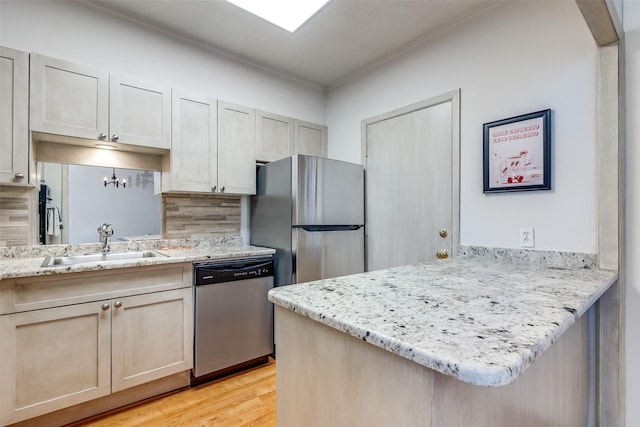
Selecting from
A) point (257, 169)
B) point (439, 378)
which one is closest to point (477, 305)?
point (439, 378)

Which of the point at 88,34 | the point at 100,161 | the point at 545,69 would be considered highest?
the point at 88,34

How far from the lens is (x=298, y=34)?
2.39 m

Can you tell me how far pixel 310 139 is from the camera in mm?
3170

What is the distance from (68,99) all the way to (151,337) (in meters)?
1.60

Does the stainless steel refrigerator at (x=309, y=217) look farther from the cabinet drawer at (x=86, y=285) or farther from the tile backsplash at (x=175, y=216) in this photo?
the cabinet drawer at (x=86, y=285)

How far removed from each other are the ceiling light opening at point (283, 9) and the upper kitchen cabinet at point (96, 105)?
2.89ft

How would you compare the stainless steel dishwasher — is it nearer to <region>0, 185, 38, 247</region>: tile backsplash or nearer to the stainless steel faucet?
the stainless steel faucet

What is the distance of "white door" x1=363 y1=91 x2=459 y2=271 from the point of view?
2.24 m

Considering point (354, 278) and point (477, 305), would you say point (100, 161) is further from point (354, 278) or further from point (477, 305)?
point (477, 305)

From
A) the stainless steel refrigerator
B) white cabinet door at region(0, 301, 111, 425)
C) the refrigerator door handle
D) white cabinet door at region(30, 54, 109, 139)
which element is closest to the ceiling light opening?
the stainless steel refrigerator

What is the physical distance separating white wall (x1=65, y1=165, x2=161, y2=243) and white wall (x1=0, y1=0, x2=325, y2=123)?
31.1 inches

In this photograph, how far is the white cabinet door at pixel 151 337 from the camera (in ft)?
5.89

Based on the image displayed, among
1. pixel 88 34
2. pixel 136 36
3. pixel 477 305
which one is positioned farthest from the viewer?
pixel 136 36

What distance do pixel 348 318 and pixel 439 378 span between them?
9.4 inches
